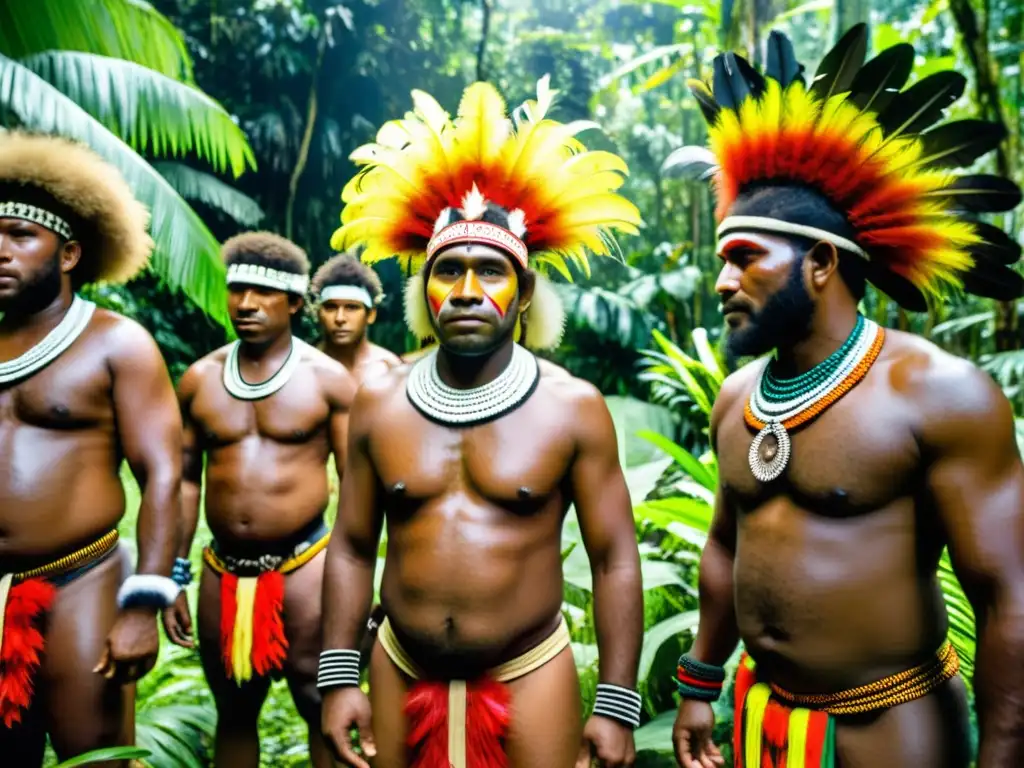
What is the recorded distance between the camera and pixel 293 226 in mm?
12961

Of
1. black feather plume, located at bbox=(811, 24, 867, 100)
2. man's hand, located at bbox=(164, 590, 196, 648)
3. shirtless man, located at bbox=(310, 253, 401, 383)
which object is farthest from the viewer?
shirtless man, located at bbox=(310, 253, 401, 383)

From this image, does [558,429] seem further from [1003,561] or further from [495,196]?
[1003,561]

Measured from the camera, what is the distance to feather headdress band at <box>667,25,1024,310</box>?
6.50 feet

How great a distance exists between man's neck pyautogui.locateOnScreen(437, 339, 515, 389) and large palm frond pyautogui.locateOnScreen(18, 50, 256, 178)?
4970mm

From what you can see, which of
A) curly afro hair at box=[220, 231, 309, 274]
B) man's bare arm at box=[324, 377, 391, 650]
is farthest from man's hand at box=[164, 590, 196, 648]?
curly afro hair at box=[220, 231, 309, 274]

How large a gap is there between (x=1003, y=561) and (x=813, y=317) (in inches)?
26.4

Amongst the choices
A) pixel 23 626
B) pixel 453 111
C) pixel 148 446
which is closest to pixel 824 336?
→ pixel 148 446

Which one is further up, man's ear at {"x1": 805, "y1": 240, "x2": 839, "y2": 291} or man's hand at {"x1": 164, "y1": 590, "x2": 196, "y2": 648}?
man's ear at {"x1": 805, "y1": 240, "x2": 839, "y2": 291}

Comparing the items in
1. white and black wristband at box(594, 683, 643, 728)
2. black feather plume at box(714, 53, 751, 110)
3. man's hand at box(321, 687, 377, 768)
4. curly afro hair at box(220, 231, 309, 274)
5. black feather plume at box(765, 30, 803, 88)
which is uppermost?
black feather plume at box(765, 30, 803, 88)

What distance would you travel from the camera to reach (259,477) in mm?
3621

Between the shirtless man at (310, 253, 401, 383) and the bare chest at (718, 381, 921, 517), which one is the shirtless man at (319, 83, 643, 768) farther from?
the shirtless man at (310, 253, 401, 383)

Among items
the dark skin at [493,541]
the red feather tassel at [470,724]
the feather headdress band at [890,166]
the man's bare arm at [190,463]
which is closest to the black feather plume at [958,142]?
the feather headdress band at [890,166]

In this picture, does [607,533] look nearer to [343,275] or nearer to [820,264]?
[820,264]

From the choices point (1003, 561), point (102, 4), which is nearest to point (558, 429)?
point (1003, 561)
